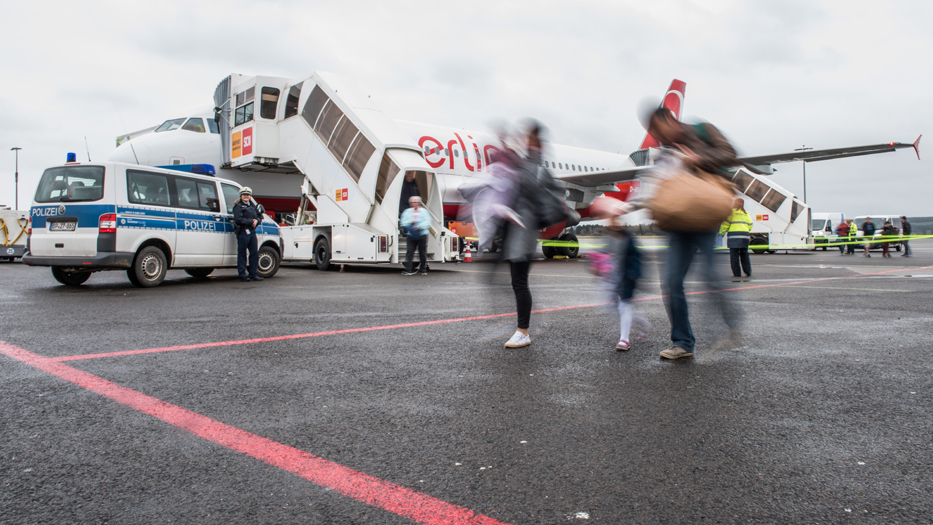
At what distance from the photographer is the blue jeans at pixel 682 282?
3.93m

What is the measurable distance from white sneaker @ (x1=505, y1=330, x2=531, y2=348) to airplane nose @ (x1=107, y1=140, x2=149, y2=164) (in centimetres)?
1128

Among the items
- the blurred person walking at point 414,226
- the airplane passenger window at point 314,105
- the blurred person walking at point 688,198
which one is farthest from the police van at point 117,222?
the blurred person walking at point 688,198

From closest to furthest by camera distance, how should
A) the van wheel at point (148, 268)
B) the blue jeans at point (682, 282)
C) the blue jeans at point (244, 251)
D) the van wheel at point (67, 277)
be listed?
the blue jeans at point (682, 282) → the van wheel at point (148, 268) → the van wheel at point (67, 277) → the blue jeans at point (244, 251)

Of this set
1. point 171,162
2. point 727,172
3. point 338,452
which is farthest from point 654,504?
point 171,162

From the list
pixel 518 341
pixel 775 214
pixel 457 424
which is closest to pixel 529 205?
pixel 518 341

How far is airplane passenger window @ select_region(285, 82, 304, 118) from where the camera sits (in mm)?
13930

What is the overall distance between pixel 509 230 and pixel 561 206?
0.44m

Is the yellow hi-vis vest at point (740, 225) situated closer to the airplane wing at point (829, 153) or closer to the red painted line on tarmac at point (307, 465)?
the airplane wing at point (829, 153)

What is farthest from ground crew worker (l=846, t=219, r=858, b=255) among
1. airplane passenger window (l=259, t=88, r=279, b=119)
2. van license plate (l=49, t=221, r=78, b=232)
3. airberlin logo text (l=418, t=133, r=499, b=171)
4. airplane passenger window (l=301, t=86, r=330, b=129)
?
van license plate (l=49, t=221, r=78, b=232)

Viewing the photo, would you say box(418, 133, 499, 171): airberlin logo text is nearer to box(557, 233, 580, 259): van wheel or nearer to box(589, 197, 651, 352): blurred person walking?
box(557, 233, 580, 259): van wheel

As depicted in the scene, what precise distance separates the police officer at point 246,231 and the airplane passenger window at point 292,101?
4161 millimetres

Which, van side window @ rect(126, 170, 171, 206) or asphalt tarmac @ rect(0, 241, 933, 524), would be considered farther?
van side window @ rect(126, 170, 171, 206)

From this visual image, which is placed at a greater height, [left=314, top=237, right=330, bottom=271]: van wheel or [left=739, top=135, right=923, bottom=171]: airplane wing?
[left=739, top=135, right=923, bottom=171]: airplane wing

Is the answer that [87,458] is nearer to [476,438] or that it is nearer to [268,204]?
[476,438]
